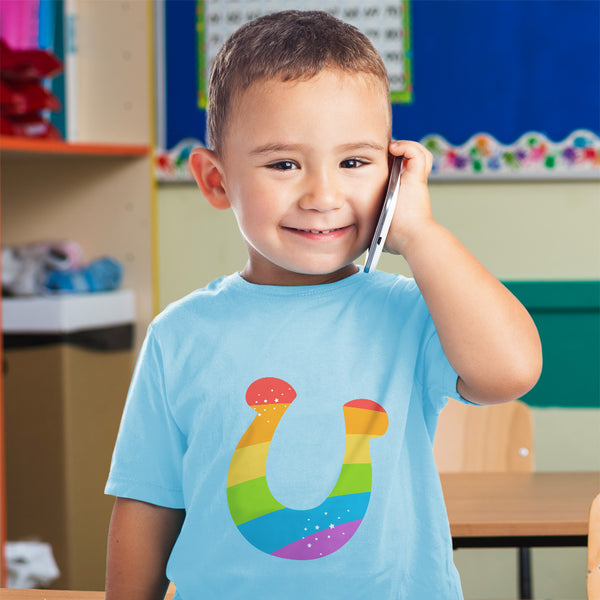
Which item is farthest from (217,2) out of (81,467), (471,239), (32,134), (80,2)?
(81,467)

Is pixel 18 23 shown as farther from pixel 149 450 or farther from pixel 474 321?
pixel 474 321

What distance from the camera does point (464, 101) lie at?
2.31m

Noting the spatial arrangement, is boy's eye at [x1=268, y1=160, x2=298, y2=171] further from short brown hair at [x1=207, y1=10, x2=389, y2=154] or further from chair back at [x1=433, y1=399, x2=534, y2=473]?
chair back at [x1=433, y1=399, x2=534, y2=473]

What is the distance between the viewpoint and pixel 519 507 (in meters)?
1.47

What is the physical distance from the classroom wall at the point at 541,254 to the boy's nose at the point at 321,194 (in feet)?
5.24

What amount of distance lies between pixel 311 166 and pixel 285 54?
11cm

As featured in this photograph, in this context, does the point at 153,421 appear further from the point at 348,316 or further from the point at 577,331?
the point at 577,331

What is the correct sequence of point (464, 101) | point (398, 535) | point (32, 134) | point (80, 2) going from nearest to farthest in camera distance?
point (398, 535) → point (32, 134) → point (464, 101) → point (80, 2)

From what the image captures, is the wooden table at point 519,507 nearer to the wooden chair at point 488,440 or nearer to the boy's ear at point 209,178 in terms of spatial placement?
the wooden chair at point 488,440

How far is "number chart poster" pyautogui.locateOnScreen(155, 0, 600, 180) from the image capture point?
7.43 feet

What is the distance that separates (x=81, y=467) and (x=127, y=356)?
33 centimetres

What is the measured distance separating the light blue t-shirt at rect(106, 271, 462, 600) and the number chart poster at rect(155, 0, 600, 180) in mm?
1567

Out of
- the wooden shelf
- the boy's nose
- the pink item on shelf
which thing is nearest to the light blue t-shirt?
the boy's nose

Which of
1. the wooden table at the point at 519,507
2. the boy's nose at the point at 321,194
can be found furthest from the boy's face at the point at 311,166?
the wooden table at the point at 519,507
